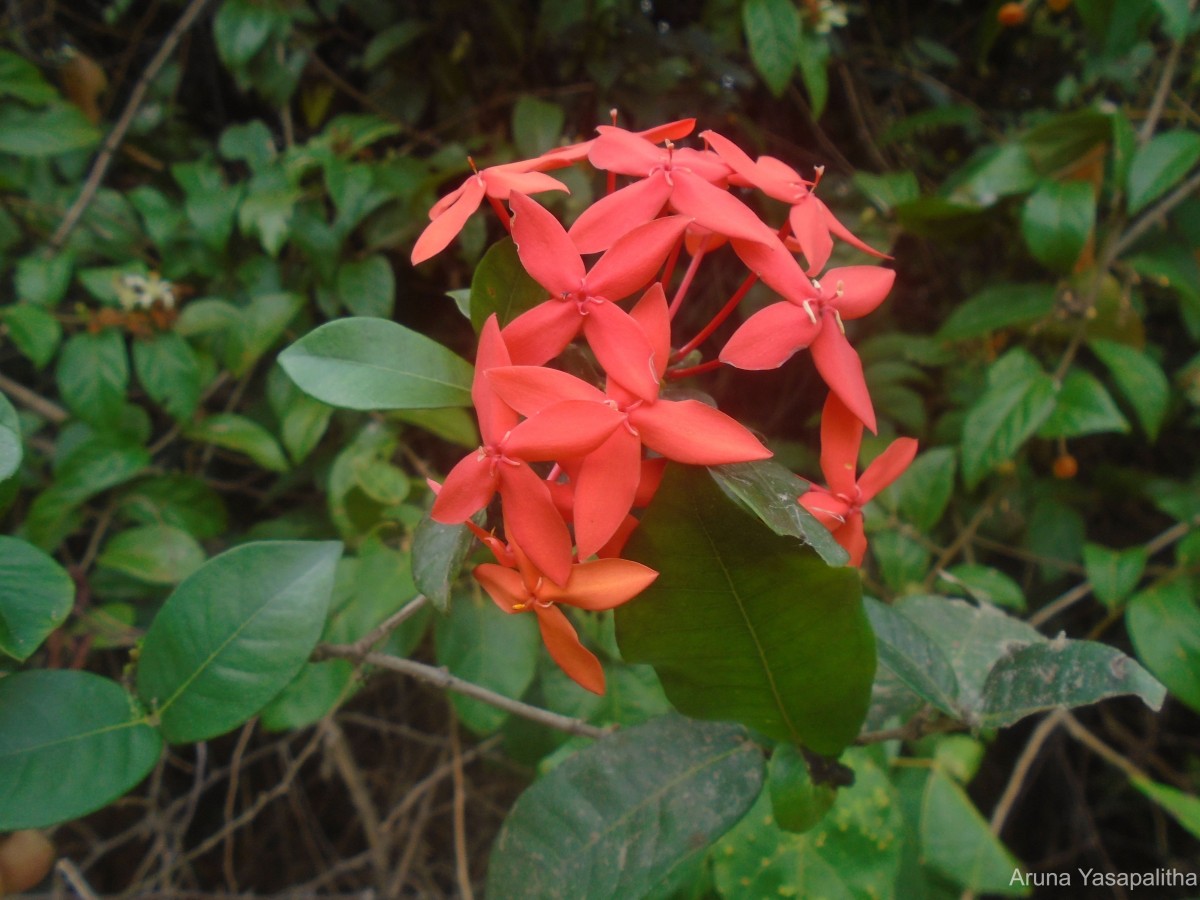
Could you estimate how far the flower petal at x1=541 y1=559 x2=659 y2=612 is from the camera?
1.45 feet

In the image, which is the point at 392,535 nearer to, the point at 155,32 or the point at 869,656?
the point at 869,656

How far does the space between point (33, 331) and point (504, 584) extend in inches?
39.2

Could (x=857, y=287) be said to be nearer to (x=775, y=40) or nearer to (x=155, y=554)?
(x=775, y=40)

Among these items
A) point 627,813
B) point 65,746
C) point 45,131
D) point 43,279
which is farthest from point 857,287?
point 45,131

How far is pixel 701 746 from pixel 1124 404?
1264mm

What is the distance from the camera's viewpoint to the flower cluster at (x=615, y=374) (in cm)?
44

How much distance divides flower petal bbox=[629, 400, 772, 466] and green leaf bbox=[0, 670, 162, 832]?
0.42 meters

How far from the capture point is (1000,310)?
1214 mm

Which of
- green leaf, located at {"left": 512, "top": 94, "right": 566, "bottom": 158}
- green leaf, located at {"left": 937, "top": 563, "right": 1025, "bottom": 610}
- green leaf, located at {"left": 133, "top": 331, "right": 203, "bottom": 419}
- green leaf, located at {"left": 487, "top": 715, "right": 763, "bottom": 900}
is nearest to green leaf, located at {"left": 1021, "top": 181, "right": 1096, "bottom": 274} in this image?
green leaf, located at {"left": 937, "top": 563, "right": 1025, "bottom": 610}

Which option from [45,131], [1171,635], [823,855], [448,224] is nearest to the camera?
[448,224]

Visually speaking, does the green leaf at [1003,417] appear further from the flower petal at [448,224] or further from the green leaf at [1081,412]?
the flower petal at [448,224]

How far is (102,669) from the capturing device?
1.36 metres

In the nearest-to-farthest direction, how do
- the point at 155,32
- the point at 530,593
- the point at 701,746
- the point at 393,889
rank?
the point at 530,593 < the point at 701,746 < the point at 393,889 < the point at 155,32

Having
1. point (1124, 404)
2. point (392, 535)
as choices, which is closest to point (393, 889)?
point (392, 535)
